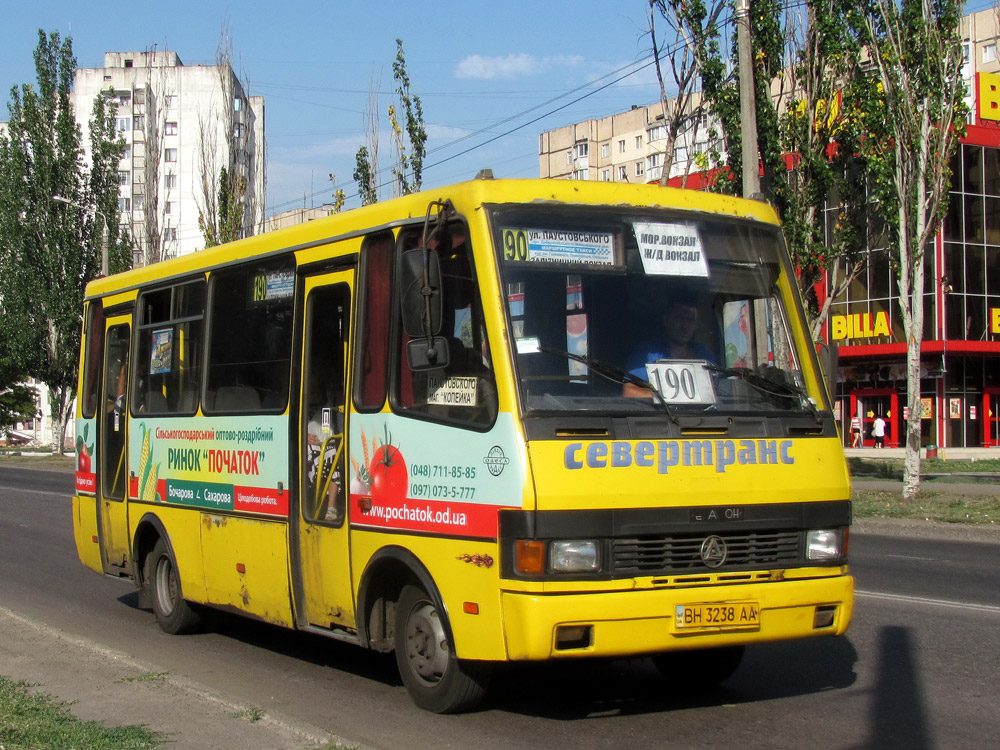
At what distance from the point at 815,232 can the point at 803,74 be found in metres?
3.28

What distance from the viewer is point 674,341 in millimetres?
6461

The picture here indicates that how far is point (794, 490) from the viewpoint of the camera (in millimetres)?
6312

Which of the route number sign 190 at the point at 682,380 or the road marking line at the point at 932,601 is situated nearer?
the route number sign 190 at the point at 682,380

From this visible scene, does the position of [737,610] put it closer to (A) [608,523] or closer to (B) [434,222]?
(A) [608,523]

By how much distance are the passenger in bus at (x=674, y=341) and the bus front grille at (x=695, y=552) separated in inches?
29.4

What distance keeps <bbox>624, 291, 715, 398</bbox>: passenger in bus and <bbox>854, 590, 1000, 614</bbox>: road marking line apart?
4.69m

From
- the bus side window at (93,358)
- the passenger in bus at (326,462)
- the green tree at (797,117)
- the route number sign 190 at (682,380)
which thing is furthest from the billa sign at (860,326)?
the route number sign 190 at (682,380)

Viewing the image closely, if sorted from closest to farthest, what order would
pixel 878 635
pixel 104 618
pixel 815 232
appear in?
pixel 878 635
pixel 104 618
pixel 815 232

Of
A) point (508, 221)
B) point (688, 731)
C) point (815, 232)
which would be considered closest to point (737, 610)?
point (688, 731)

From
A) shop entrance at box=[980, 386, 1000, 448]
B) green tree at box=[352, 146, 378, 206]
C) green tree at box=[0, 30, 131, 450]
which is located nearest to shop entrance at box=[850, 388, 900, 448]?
shop entrance at box=[980, 386, 1000, 448]

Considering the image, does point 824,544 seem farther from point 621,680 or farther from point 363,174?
point 363,174

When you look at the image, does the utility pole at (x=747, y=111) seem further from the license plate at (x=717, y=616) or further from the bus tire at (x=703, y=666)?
the license plate at (x=717, y=616)

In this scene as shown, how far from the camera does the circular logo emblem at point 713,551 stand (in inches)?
239

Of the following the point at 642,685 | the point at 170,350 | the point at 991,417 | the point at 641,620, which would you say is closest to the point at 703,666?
the point at 642,685
